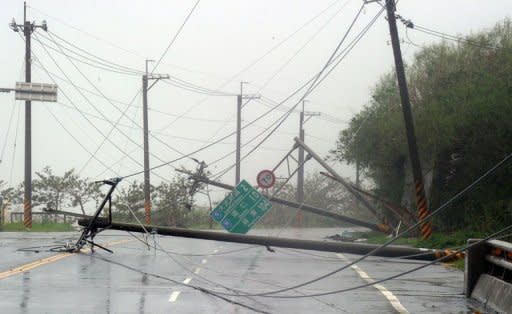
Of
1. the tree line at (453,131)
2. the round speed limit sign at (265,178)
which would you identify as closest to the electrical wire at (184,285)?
the round speed limit sign at (265,178)

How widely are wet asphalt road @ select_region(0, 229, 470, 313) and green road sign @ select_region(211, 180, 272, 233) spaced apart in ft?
4.05

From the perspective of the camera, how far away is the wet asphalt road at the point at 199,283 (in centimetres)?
1427

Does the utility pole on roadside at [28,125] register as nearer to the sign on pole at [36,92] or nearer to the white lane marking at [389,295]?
the sign on pole at [36,92]

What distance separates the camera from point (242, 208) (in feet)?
76.8

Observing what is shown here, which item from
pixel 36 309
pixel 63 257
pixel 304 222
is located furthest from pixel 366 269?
pixel 304 222

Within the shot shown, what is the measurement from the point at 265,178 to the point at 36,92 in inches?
915

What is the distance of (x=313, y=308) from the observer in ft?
47.1

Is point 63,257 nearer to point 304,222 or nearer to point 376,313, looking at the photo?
point 376,313

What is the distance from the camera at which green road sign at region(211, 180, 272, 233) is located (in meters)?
23.0

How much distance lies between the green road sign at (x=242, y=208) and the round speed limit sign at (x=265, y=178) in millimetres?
7395

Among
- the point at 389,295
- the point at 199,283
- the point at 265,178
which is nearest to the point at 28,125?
the point at 265,178

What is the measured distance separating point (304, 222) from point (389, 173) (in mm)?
33524

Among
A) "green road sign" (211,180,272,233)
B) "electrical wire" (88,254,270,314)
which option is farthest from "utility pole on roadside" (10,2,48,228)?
"green road sign" (211,180,272,233)

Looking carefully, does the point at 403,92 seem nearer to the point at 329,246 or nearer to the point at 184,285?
the point at 329,246
